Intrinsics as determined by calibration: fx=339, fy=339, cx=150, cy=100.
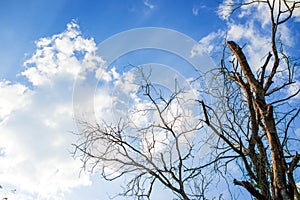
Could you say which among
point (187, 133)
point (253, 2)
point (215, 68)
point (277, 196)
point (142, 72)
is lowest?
point (277, 196)

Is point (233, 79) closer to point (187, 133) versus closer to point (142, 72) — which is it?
point (187, 133)

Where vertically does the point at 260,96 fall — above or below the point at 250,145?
above

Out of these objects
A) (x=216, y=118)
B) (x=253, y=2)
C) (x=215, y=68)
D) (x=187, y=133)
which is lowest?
(x=216, y=118)

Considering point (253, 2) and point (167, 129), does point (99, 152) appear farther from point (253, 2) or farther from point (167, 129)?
point (253, 2)

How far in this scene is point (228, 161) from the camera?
3451 mm

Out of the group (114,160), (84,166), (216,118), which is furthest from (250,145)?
(84,166)

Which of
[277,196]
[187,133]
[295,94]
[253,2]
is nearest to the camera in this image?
[277,196]

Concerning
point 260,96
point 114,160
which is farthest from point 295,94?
point 114,160

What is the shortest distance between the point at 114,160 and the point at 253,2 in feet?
7.53

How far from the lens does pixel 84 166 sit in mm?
3848

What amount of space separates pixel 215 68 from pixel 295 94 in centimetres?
81

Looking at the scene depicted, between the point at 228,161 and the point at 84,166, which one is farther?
the point at 84,166

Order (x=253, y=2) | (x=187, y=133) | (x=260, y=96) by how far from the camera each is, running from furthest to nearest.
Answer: (x=187, y=133) → (x=253, y=2) → (x=260, y=96)

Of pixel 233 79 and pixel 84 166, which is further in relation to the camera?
pixel 84 166
